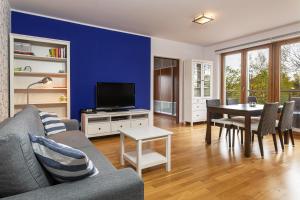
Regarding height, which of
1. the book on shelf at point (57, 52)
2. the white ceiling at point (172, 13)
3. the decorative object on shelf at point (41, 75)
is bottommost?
the decorative object on shelf at point (41, 75)

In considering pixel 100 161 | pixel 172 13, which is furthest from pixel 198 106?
pixel 100 161

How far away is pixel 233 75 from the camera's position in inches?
221

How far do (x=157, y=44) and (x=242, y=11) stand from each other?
7.47 ft

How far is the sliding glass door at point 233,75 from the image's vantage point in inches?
214

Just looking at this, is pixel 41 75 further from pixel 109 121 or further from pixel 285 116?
pixel 285 116

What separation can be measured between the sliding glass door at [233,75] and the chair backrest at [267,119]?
8.57 ft

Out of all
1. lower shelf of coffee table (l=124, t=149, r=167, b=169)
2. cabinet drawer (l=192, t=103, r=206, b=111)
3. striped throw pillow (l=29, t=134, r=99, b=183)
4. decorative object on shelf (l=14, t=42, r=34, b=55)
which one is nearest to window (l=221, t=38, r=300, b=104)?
cabinet drawer (l=192, t=103, r=206, b=111)

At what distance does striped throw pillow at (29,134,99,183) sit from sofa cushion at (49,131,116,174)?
46 centimetres

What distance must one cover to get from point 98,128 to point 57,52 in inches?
64.9

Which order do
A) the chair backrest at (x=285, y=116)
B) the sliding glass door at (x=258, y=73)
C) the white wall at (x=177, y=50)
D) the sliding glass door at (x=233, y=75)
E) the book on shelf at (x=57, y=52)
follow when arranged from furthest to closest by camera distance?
the sliding glass door at (x=233, y=75) < the white wall at (x=177, y=50) < the sliding glass door at (x=258, y=73) < the book on shelf at (x=57, y=52) < the chair backrest at (x=285, y=116)

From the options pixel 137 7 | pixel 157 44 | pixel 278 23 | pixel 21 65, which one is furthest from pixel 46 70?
pixel 278 23

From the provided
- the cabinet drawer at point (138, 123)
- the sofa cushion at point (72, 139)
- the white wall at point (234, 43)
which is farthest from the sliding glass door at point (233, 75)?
the sofa cushion at point (72, 139)

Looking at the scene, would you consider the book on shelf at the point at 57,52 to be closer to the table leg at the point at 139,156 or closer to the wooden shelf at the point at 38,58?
the wooden shelf at the point at 38,58

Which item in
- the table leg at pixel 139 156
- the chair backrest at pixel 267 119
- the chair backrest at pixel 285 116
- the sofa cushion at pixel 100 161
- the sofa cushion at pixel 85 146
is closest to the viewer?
the sofa cushion at pixel 100 161
